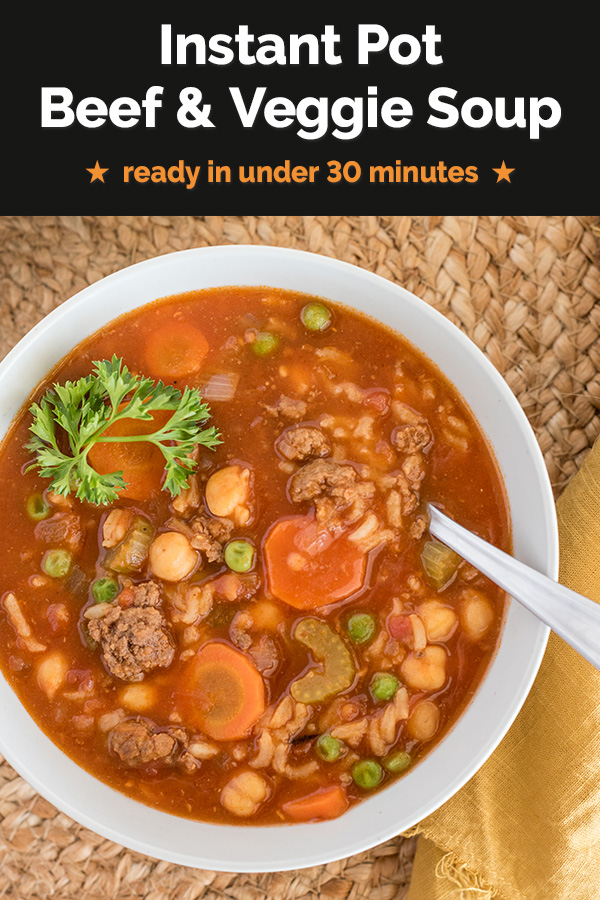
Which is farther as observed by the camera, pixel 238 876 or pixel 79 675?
pixel 238 876

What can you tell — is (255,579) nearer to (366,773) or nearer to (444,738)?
(366,773)

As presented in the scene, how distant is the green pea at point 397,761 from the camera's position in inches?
167

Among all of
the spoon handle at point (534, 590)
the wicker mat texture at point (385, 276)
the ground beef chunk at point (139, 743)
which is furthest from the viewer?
the wicker mat texture at point (385, 276)

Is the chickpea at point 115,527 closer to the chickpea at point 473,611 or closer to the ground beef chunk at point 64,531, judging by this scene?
the ground beef chunk at point 64,531

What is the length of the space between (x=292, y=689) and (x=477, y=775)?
1.21m

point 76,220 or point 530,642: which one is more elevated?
point 76,220

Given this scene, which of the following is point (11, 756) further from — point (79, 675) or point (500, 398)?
point (500, 398)

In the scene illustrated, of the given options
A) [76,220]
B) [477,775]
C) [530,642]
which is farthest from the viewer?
[76,220]

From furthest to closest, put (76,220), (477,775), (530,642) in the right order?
(76,220), (477,775), (530,642)

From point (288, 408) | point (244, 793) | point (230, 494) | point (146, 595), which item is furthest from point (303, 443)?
point (244, 793)

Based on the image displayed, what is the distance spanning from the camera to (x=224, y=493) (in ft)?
13.7

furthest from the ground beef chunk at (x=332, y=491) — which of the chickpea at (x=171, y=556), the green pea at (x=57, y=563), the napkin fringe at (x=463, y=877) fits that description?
the napkin fringe at (x=463, y=877)

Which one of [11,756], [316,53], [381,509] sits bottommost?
[11,756]

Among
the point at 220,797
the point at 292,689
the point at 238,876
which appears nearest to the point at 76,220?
the point at 292,689
